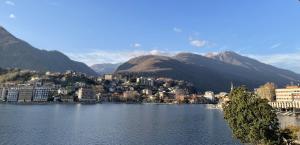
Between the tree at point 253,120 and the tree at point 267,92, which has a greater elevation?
the tree at point 267,92

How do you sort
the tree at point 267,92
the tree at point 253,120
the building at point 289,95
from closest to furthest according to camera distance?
the tree at point 253,120 < the building at point 289,95 < the tree at point 267,92

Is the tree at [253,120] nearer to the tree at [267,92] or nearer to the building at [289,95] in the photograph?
the building at [289,95]

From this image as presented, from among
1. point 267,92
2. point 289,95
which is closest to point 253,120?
point 289,95

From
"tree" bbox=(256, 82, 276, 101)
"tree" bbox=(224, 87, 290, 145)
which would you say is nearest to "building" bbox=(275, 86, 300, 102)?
"tree" bbox=(256, 82, 276, 101)

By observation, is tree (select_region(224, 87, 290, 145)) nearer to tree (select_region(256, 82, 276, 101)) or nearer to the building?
the building

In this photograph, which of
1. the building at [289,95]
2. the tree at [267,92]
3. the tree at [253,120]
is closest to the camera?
the tree at [253,120]

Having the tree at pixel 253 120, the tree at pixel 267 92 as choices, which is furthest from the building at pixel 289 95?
the tree at pixel 253 120

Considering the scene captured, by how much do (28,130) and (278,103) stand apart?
136614mm

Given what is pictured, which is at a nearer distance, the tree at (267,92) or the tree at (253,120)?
the tree at (253,120)

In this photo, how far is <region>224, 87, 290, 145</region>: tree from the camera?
4125 centimetres

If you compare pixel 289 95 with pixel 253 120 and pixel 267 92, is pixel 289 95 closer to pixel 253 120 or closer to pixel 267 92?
pixel 267 92

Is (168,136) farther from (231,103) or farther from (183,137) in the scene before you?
(231,103)

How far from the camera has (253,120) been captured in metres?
41.8

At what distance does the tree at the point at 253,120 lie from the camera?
41250 millimetres
